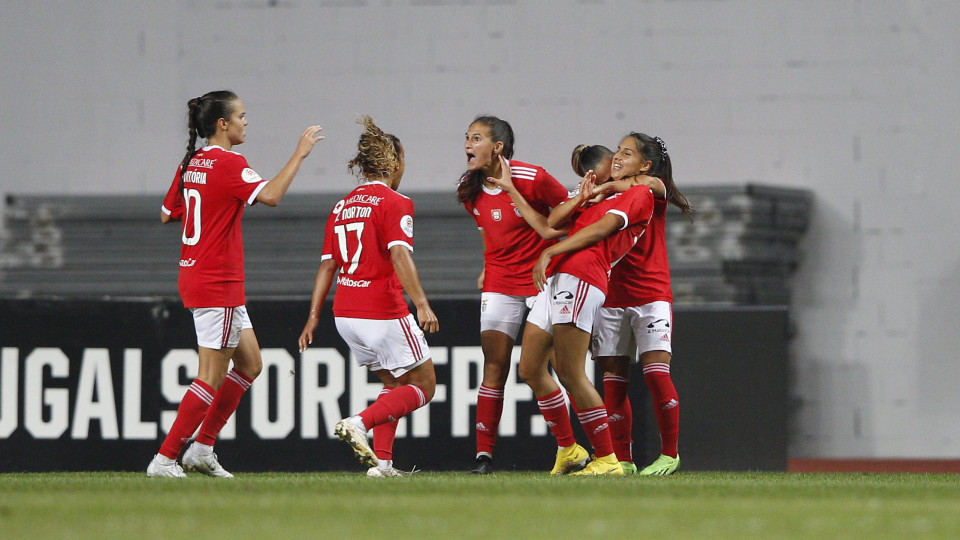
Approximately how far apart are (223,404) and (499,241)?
1.35 meters

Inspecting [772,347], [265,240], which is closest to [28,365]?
[265,240]

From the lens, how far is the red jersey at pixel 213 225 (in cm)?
505

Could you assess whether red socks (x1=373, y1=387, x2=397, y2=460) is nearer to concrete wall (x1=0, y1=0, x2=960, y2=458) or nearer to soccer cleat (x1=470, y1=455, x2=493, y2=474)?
soccer cleat (x1=470, y1=455, x2=493, y2=474)

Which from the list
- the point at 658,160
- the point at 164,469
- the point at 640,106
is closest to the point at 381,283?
the point at 164,469

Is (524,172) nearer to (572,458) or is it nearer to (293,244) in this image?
(572,458)

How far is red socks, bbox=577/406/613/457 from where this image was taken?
5262 mm

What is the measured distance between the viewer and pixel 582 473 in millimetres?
5363

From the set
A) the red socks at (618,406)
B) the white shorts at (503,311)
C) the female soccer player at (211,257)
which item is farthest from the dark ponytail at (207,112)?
the red socks at (618,406)

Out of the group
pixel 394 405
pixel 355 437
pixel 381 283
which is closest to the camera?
pixel 355 437

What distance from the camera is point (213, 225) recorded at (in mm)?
5086

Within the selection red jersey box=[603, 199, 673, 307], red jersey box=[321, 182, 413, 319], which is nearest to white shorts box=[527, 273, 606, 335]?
red jersey box=[603, 199, 673, 307]

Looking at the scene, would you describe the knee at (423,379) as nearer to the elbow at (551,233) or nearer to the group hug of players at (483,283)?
the group hug of players at (483,283)

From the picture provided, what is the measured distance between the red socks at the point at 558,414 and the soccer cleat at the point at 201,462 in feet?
4.41

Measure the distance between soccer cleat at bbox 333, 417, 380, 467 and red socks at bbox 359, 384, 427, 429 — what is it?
8 centimetres
